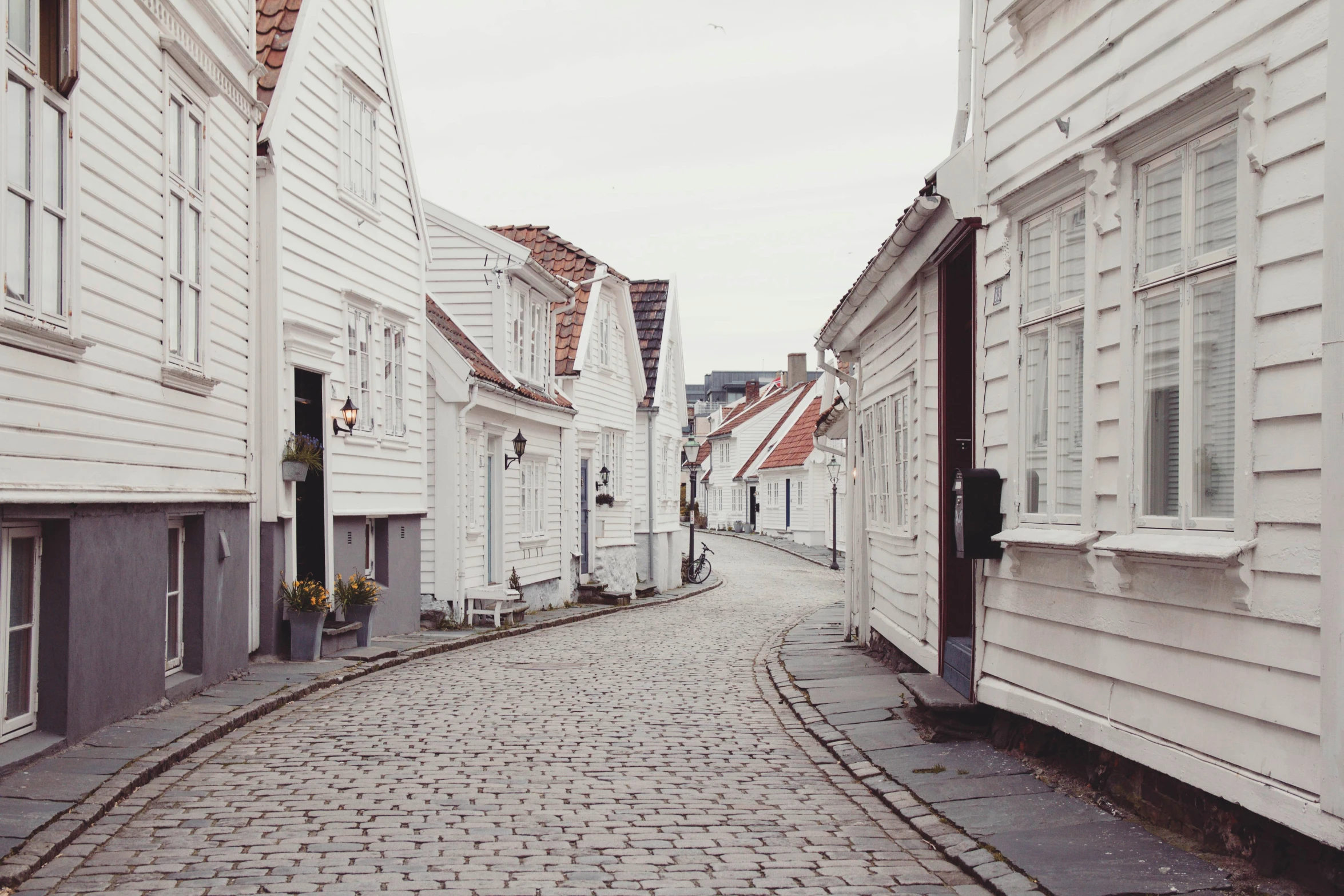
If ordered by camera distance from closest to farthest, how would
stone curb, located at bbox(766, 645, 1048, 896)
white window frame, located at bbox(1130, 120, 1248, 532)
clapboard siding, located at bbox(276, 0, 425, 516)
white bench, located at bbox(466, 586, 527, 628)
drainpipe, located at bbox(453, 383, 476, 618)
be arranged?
stone curb, located at bbox(766, 645, 1048, 896)
white window frame, located at bbox(1130, 120, 1248, 532)
clapboard siding, located at bbox(276, 0, 425, 516)
drainpipe, located at bbox(453, 383, 476, 618)
white bench, located at bbox(466, 586, 527, 628)

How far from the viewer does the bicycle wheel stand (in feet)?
118

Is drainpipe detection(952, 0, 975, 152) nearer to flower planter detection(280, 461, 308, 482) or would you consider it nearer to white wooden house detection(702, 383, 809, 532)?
flower planter detection(280, 461, 308, 482)

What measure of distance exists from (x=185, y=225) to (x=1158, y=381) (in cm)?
766

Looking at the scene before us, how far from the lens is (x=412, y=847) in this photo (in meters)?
6.34

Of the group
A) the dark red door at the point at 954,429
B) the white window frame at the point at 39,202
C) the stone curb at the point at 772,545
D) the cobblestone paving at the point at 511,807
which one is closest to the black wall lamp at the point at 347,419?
the cobblestone paving at the point at 511,807

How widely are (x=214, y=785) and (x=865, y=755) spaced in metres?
3.86

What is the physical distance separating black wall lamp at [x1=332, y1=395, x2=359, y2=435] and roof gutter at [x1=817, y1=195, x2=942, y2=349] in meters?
5.19

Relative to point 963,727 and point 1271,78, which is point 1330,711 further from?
point 963,727

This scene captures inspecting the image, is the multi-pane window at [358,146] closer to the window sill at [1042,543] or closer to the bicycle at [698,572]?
the window sill at [1042,543]

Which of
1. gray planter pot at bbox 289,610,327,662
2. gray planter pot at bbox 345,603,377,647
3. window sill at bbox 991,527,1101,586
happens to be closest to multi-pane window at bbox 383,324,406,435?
gray planter pot at bbox 345,603,377,647

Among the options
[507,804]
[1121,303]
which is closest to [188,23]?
[507,804]

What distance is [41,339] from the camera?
25.5 feet

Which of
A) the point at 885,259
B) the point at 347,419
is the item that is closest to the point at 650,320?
the point at 347,419

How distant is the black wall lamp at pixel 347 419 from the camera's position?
48.4 feet
